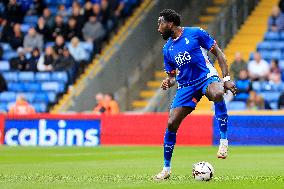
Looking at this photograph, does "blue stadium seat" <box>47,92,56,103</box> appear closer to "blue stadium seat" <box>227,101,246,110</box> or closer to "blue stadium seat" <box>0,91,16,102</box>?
"blue stadium seat" <box>0,91,16,102</box>

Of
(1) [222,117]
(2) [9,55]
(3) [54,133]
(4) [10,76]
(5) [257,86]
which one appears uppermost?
(2) [9,55]

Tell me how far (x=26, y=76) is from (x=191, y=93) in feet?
53.6

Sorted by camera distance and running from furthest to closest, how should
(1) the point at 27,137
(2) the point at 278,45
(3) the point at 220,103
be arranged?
1. (2) the point at 278,45
2. (1) the point at 27,137
3. (3) the point at 220,103

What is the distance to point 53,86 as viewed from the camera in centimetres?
2773

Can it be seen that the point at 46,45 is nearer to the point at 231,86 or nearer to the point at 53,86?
the point at 53,86

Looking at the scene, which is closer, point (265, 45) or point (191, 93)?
point (191, 93)

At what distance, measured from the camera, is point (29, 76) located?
92.4 feet

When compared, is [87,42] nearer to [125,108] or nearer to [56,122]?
[125,108]

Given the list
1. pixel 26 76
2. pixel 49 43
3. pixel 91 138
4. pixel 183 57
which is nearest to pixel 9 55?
pixel 49 43

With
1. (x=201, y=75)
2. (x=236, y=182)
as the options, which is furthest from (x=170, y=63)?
(x=236, y=182)

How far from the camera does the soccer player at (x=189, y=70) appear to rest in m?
12.3

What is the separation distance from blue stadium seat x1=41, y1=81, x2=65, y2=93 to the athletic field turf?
19.1 ft

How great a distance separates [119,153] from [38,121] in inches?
208

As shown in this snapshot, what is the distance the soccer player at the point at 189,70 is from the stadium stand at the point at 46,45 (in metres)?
15.0
